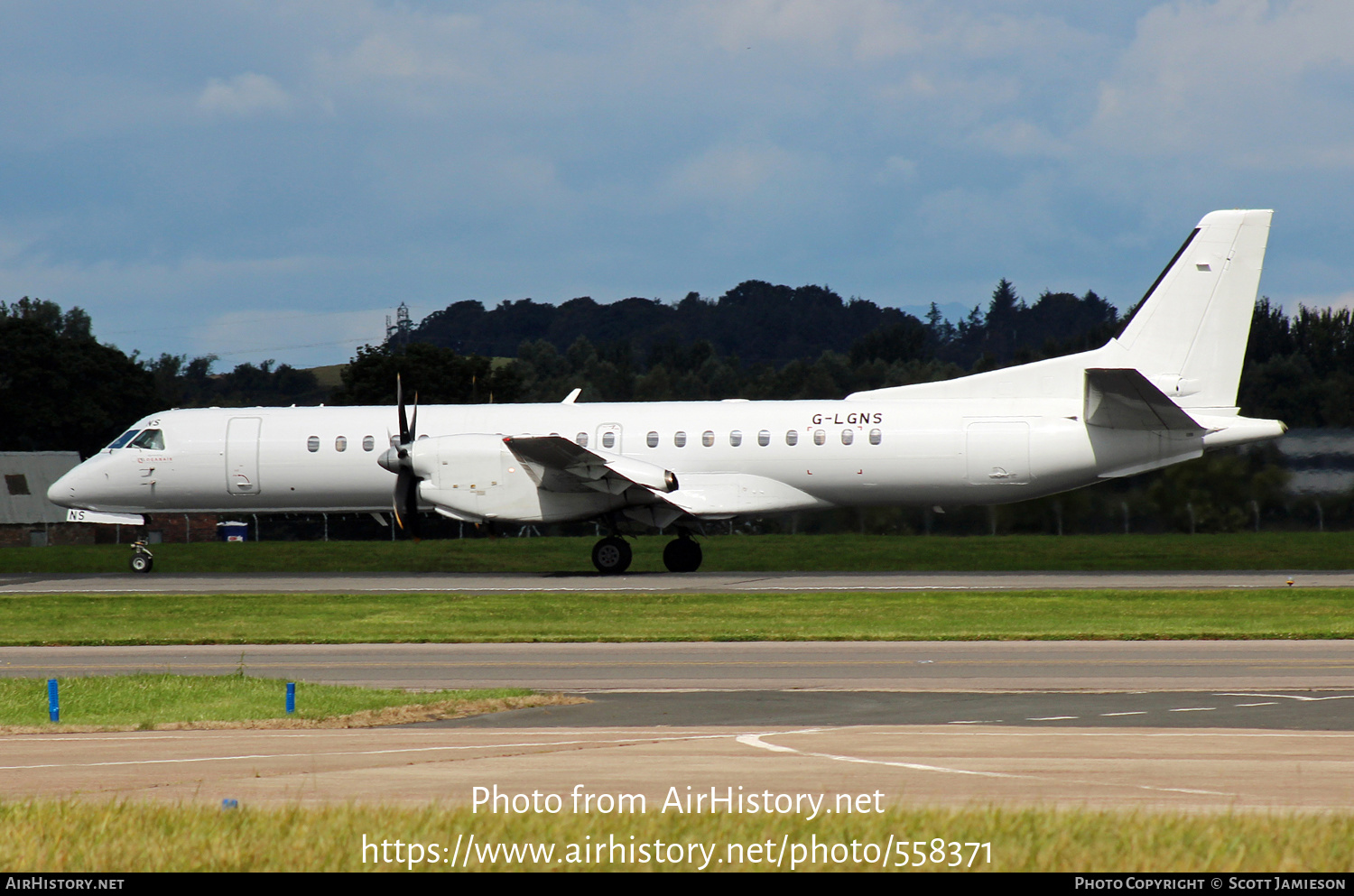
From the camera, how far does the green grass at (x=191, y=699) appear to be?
1352cm

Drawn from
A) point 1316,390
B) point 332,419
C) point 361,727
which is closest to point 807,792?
point 361,727

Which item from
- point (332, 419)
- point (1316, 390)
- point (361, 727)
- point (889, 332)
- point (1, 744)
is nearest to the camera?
point (1, 744)

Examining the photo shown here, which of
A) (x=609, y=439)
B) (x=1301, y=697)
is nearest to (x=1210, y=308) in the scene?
(x=609, y=439)

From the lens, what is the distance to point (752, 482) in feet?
102

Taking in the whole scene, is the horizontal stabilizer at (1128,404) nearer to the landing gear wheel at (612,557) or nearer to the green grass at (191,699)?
the landing gear wheel at (612,557)

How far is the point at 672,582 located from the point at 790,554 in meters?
12.7

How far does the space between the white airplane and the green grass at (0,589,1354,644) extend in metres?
3.46

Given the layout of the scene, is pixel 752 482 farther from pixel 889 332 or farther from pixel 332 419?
pixel 889 332

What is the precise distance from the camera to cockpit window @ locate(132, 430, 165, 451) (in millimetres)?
33781

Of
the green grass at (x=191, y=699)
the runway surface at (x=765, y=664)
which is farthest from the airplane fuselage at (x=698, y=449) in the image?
the green grass at (x=191, y=699)

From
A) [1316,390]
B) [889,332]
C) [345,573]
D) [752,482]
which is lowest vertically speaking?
[345,573]

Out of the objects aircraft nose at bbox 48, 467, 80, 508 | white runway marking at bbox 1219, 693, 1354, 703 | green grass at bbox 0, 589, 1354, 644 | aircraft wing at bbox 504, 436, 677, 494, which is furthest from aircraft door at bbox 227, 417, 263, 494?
white runway marking at bbox 1219, 693, 1354, 703

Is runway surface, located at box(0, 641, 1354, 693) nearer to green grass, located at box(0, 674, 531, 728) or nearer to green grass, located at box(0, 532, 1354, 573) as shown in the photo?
green grass, located at box(0, 674, 531, 728)
